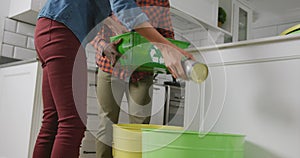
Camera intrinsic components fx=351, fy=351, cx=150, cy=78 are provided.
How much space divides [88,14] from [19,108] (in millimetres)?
955

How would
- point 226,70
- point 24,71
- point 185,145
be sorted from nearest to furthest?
point 185,145, point 226,70, point 24,71

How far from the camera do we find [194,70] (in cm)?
84

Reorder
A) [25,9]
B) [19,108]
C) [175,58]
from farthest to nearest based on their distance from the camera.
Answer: [25,9], [19,108], [175,58]

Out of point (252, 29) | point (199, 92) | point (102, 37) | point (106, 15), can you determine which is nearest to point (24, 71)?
point (102, 37)

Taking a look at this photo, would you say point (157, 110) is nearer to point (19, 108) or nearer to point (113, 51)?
point (113, 51)

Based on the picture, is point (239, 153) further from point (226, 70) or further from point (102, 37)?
point (102, 37)

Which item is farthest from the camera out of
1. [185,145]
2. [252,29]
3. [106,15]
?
[252,29]

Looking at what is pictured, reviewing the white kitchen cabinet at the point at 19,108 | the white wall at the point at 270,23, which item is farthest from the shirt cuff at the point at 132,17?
the white wall at the point at 270,23

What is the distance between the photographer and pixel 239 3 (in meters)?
3.15

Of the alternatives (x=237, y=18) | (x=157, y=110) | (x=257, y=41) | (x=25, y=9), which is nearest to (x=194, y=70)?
(x=257, y=41)

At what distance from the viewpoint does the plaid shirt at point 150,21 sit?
3.44 ft

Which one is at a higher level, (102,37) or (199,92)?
(102,37)

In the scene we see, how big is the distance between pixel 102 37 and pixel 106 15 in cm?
19

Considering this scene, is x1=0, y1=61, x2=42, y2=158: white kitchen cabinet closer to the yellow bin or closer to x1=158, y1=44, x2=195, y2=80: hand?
the yellow bin
